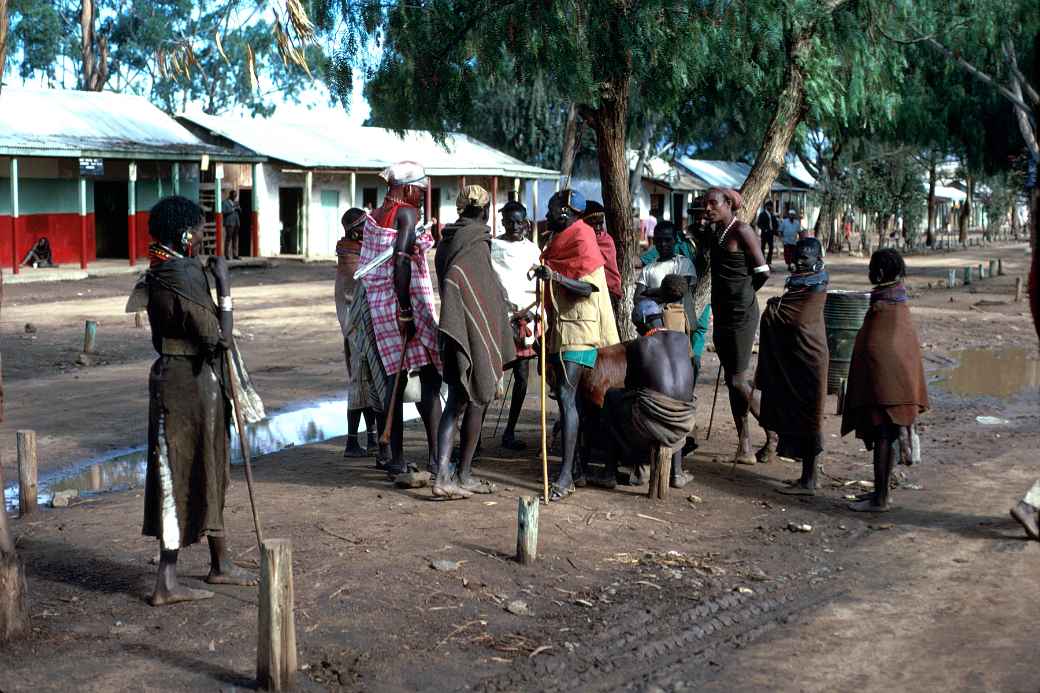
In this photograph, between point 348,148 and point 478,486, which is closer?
point 478,486

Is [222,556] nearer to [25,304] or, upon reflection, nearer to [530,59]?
[530,59]

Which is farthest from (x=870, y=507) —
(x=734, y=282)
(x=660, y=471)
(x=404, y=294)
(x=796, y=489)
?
(x=404, y=294)

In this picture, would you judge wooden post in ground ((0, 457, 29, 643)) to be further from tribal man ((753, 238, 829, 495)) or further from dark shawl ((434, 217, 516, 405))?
tribal man ((753, 238, 829, 495))

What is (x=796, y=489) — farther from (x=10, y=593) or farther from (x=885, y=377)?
(x=10, y=593)

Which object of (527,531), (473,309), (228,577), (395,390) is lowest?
(228,577)

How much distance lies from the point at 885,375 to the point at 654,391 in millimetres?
1443

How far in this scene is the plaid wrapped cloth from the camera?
766 cm

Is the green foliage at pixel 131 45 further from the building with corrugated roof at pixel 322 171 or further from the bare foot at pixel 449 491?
the bare foot at pixel 449 491

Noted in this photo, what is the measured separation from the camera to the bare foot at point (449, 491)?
24.5 ft

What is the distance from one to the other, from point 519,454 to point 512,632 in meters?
3.72

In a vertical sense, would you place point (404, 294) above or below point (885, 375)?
above

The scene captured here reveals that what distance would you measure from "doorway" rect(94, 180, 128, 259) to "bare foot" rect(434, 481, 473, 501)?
2735 cm

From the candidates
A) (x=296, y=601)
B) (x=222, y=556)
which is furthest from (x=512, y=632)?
(x=222, y=556)

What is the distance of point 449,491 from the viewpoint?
749 centimetres
